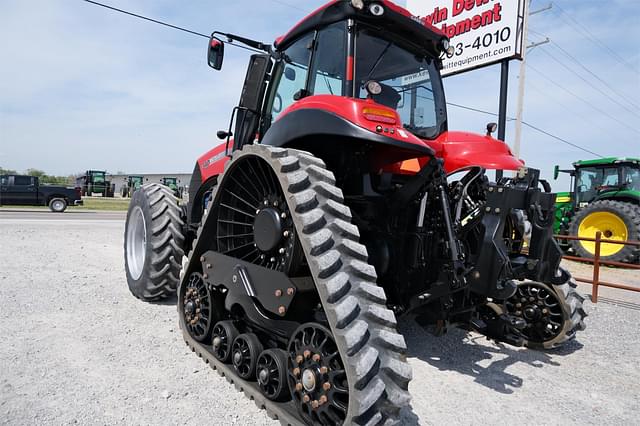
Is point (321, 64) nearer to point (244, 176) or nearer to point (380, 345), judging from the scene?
point (244, 176)

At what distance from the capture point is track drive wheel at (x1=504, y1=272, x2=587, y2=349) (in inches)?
151

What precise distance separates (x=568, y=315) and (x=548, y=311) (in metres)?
0.18

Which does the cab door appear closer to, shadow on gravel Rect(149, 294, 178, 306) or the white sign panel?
shadow on gravel Rect(149, 294, 178, 306)

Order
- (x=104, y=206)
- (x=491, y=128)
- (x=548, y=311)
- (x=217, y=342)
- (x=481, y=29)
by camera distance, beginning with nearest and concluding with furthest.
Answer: (x=217, y=342) < (x=491, y=128) < (x=548, y=311) < (x=481, y=29) < (x=104, y=206)

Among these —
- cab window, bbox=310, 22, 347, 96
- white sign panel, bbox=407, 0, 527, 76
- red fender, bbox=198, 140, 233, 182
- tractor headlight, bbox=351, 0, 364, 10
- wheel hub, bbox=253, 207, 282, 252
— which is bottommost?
wheel hub, bbox=253, 207, 282, 252

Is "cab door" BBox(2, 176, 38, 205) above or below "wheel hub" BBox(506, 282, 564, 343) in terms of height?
above

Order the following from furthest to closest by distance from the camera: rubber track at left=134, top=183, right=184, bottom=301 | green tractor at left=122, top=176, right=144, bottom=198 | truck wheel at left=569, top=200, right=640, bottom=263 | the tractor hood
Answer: green tractor at left=122, top=176, right=144, bottom=198 < truck wheel at left=569, top=200, right=640, bottom=263 < rubber track at left=134, top=183, right=184, bottom=301 < the tractor hood

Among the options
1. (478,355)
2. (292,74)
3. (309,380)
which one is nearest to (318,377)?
(309,380)

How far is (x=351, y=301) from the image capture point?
2.12 metres

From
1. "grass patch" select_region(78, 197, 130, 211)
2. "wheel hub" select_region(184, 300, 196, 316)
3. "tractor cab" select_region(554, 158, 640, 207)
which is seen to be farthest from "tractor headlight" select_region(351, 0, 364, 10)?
"grass patch" select_region(78, 197, 130, 211)

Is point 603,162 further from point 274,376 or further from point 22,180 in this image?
point 22,180

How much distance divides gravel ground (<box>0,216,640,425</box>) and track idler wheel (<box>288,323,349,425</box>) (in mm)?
387

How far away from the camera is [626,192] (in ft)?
37.6

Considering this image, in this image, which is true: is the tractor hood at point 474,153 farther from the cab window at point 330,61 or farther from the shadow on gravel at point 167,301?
the shadow on gravel at point 167,301
